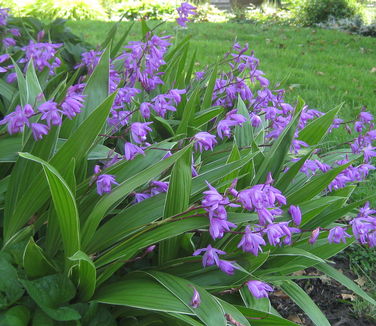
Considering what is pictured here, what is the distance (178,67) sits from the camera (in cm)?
274

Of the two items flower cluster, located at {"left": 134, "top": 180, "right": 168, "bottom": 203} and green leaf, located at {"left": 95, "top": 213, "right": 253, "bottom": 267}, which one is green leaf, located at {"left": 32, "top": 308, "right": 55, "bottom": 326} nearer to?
green leaf, located at {"left": 95, "top": 213, "right": 253, "bottom": 267}

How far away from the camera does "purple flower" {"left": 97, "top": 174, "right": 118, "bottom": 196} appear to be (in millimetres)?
1622

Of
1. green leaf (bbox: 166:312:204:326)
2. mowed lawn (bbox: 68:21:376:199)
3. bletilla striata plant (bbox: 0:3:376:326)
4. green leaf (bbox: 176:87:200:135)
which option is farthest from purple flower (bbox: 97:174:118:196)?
mowed lawn (bbox: 68:21:376:199)

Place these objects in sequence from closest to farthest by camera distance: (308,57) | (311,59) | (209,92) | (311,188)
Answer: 1. (311,188)
2. (209,92)
3. (311,59)
4. (308,57)

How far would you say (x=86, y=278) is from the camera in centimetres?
156

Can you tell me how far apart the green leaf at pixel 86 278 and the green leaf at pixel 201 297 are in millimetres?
208

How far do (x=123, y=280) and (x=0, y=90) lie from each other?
3.76 feet

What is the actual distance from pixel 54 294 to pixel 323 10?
12396mm

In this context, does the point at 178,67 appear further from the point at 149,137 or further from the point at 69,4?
the point at 69,4

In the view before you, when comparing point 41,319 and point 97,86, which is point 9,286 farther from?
point 97,86

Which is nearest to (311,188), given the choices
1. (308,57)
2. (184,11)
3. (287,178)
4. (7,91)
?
(287,178)

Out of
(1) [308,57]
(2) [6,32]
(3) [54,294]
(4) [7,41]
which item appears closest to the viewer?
(3) [54,294]

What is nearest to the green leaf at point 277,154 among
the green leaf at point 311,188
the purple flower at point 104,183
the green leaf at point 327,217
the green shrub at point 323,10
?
the green leaf at point 311,188

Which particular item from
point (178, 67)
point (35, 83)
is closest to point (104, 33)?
point (178, 67)
